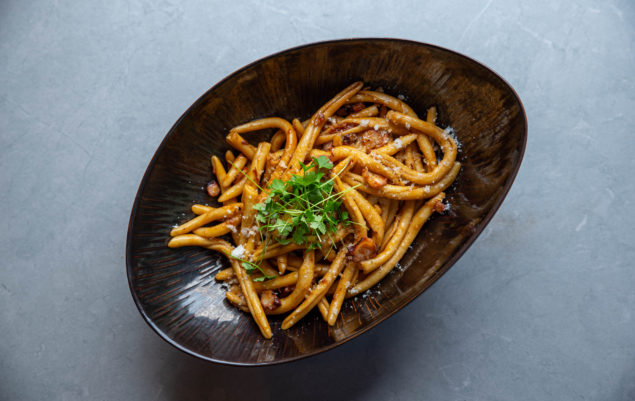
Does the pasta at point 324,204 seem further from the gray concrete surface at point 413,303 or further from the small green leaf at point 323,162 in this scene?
the gray concrete surface at point 413,303

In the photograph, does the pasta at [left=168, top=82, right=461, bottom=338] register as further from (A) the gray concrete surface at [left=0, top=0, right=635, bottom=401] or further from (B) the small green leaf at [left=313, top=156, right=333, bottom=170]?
(A) the gray concrete surface at [left=0, top=0, right=635, bottom=401]

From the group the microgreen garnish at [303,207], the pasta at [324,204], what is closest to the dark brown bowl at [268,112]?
the pasta at [324,204]

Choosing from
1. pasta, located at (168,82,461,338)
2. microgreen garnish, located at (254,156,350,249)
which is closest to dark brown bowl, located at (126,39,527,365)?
pasta, located at (168,82,461,338)

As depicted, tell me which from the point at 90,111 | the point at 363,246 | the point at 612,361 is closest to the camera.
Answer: the point at 363,246

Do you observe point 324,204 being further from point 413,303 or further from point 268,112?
point 413,303

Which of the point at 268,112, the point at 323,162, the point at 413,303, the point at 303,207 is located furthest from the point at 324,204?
the point at 413,303

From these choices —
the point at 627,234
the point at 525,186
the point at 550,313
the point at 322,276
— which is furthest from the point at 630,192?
the point at 322,276

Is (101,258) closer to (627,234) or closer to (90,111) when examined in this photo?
(90,111)
